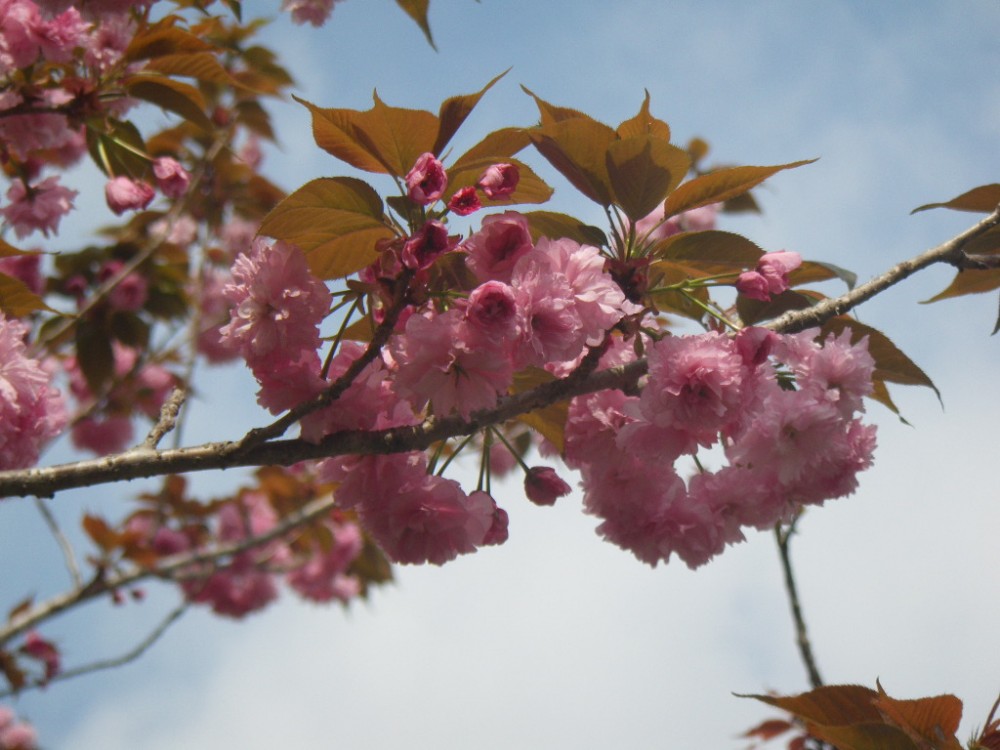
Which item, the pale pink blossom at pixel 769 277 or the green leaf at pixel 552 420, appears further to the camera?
the green leaf at pixel 552 420

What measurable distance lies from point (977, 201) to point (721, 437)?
716 millimetres

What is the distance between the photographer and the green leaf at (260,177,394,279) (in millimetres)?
1200

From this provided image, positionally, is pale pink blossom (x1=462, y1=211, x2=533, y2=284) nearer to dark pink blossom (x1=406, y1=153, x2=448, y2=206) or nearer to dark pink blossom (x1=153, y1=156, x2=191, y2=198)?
dark pink blossom (x1=406, y1=153, x2=448, y2=206)

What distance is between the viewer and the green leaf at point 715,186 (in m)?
1.28

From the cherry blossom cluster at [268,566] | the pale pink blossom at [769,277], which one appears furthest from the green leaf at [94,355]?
the pale pink blossom at [769,277]

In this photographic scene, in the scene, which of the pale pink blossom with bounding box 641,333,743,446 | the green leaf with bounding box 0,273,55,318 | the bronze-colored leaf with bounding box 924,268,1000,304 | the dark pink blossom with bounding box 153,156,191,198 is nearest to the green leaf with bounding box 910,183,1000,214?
the bronze-colored leaf with bounding box 924,268,1000,304

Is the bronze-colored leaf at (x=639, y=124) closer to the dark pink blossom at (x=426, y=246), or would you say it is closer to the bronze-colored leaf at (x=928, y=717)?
the dark pink blossom at (x=426, y=246)

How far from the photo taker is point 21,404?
1531 mm

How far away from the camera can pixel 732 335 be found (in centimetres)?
133

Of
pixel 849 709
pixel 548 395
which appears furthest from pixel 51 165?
pixel 849 709

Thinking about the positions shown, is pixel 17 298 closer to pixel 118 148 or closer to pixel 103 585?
pixel 118 148

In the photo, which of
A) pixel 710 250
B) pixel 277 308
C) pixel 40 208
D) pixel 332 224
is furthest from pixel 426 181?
pixel 40 208

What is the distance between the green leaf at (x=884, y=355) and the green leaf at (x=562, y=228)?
1.33 ft

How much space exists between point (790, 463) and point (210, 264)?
454 centimetres
